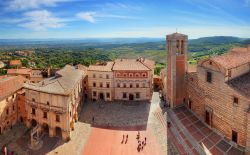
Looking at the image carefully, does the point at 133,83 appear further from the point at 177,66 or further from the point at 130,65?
the point at 177,66

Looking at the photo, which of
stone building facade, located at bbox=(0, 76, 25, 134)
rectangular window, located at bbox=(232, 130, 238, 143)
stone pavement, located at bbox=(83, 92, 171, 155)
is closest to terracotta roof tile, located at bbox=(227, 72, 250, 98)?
rectangular window, located at bbox=(232, 130, 238, 143)

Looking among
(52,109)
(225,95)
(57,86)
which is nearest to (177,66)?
(225,95)

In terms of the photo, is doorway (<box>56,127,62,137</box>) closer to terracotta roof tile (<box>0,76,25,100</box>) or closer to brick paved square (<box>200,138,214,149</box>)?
terracotta roof tile (<box>0,76,25,100</box>)

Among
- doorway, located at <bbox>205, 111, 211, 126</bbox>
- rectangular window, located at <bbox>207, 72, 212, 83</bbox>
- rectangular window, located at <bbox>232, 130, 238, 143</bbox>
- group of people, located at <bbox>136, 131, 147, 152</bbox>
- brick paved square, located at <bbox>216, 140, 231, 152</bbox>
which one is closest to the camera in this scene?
brick paved square, located at <bbox>216, 140, 231, 152</bbox>

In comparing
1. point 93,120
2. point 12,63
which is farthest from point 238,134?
point 12,63

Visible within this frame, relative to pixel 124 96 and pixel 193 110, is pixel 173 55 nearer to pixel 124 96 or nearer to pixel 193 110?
pixel 193 110

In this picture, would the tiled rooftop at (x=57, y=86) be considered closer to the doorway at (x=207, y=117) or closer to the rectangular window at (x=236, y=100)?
the doorway at (x=207, y=117)
